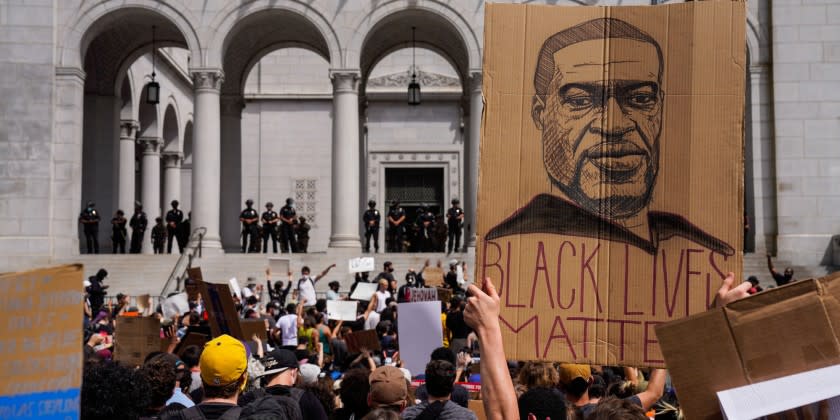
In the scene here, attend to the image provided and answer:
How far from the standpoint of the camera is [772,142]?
27828mm

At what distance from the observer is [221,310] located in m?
10.0

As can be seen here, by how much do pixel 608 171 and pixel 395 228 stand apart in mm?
24280

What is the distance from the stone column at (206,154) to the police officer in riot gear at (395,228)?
5295 millimetres

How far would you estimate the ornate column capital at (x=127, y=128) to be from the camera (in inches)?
1476

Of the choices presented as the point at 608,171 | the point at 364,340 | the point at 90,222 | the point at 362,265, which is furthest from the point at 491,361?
the point at 90,222

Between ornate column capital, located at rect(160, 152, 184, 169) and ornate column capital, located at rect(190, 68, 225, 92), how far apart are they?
14963 mm

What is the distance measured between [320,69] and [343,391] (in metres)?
37.3

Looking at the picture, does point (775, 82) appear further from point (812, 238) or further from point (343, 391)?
point (343, 391)

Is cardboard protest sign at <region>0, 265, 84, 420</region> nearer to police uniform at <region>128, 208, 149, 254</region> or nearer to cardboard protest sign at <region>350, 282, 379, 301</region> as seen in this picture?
cardboard protest sign at <region>350, 282, 379, 301</region>

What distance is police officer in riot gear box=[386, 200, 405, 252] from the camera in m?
28.8

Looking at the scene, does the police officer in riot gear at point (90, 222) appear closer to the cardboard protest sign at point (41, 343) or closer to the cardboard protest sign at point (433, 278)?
the cardboard protest sign at point (433, 278)

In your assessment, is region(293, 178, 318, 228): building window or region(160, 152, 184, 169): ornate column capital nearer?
region(293, 178, 318, 228): building window

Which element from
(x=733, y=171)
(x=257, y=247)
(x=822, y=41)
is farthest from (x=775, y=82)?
(x=733, y=171)

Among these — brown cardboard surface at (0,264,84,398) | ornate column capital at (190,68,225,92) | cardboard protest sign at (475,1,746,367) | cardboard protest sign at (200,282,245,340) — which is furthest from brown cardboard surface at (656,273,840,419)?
ornate column capital at (190,68,225,92)
